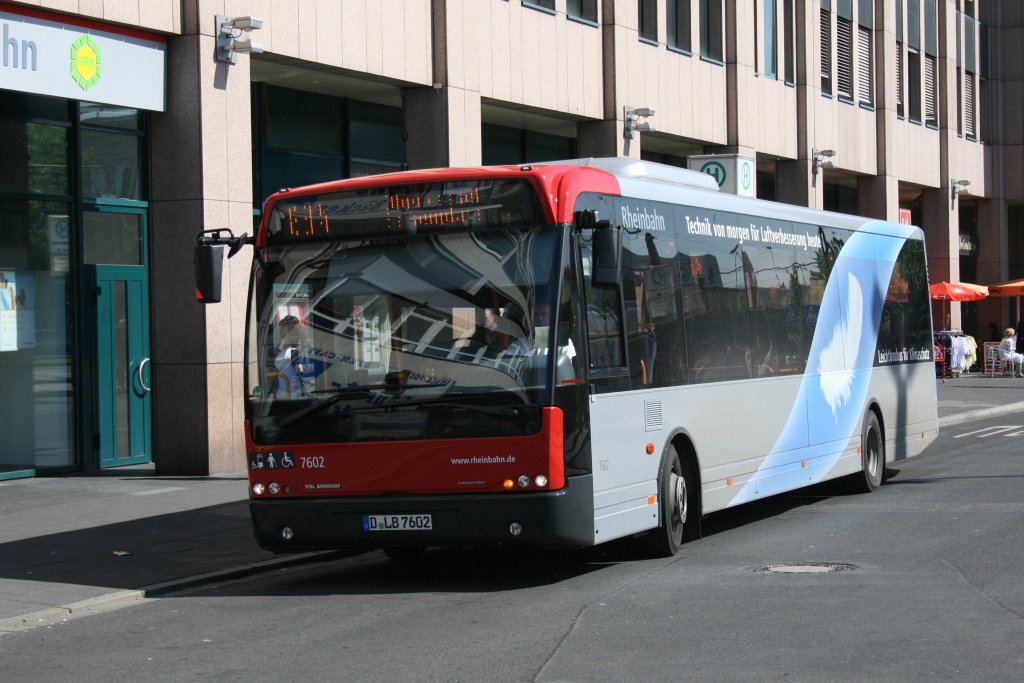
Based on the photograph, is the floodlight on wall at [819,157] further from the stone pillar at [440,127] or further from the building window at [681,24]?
the stone pillar at [440,127]

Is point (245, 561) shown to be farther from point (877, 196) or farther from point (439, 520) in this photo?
point (877, 196)

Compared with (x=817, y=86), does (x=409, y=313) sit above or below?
below

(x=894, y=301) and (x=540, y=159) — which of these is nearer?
(x=894, y=301)

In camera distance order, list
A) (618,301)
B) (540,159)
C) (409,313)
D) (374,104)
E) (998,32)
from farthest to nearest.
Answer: (998,32), (540,159), (374,104), (618,301), (409,313)

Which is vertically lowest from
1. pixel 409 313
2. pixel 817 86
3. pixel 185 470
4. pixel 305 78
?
pixel 185 470

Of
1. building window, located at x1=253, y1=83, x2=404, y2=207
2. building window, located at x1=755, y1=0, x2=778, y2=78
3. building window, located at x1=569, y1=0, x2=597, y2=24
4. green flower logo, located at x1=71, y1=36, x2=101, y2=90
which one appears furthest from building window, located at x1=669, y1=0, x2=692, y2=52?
green flower logo, located at x1=71, y1=36, x2=101, y2=90

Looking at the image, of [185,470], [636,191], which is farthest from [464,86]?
[636,191]

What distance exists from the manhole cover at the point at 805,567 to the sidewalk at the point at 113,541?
3.95 meters

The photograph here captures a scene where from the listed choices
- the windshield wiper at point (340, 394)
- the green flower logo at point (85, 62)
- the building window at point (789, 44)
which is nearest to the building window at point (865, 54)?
the building window at point (789, 44)

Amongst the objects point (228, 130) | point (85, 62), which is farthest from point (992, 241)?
point (85, 62)

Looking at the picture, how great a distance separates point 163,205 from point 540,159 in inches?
410

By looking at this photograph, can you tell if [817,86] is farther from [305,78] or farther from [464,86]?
[305,78]

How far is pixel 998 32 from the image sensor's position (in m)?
50.7

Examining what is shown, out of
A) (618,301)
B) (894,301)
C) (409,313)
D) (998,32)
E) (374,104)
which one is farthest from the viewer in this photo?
(998,32)
